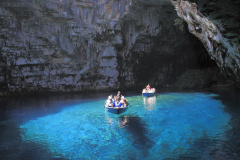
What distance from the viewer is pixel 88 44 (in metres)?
25.7

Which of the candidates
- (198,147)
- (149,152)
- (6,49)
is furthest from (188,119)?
(6,49)

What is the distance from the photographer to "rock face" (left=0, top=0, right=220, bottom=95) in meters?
22.2

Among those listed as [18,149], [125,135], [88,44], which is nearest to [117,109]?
[125,135]

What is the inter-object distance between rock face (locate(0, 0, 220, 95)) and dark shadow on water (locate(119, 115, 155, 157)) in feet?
47.1

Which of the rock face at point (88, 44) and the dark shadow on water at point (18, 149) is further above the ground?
the rock face at point (88, 44)

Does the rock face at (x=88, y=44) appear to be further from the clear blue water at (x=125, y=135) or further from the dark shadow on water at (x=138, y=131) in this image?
the dark shadow on water at (x=138, y=131)

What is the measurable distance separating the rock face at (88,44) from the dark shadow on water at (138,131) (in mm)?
14344

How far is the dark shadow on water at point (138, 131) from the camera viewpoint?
732 cm

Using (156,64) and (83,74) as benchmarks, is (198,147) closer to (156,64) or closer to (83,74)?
(83,74)

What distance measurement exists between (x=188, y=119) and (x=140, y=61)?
747 inches

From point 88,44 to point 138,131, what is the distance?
18734 millimetres

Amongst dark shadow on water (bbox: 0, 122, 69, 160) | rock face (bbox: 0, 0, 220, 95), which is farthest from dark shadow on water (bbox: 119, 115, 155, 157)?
rock face (bbox: 0, 0, 220, 95)

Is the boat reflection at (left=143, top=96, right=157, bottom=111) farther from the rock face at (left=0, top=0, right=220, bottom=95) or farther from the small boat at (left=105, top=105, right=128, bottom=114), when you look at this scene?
the rock face at (left=0, top=0, right=220, bottom=95)

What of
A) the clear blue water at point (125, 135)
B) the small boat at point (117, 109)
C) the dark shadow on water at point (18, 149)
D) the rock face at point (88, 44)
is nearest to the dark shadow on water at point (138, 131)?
the clear blue water at point (125, 135)
